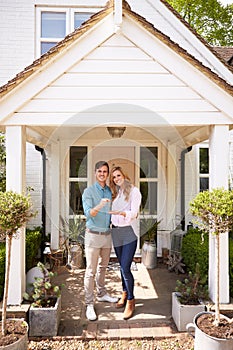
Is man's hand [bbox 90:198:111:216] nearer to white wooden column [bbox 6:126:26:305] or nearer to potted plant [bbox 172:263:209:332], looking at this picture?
white wooden column [bbox 6:126:26:305]

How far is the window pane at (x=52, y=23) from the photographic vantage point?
7.81 m

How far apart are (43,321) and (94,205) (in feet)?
5.10

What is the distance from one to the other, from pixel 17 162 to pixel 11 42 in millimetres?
4673

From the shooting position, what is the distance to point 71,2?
7.79m

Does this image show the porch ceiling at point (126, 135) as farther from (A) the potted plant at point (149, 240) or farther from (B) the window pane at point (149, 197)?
(A) the potted plant at point (149, 240)

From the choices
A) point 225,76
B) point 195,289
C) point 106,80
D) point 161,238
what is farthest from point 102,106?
point 225,76

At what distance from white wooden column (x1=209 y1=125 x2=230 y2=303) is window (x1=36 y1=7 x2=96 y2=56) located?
5.08 meters

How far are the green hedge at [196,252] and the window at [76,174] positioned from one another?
2.55 metres

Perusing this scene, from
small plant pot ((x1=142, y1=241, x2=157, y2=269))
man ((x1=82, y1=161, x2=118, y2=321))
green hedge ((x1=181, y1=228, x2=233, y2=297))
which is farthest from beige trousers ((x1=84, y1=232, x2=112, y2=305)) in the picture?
small plant pot ((x1=142, y1=241, x2=157, y2=269))

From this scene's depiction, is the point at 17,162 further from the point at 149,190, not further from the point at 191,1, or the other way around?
the point at 191,1

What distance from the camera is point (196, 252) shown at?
5.62m

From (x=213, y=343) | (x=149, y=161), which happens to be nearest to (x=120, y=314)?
(x=213, y=343)

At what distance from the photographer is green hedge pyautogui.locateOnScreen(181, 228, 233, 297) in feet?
16.9

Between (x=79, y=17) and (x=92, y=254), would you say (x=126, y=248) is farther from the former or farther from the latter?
(x=79, y=17)
